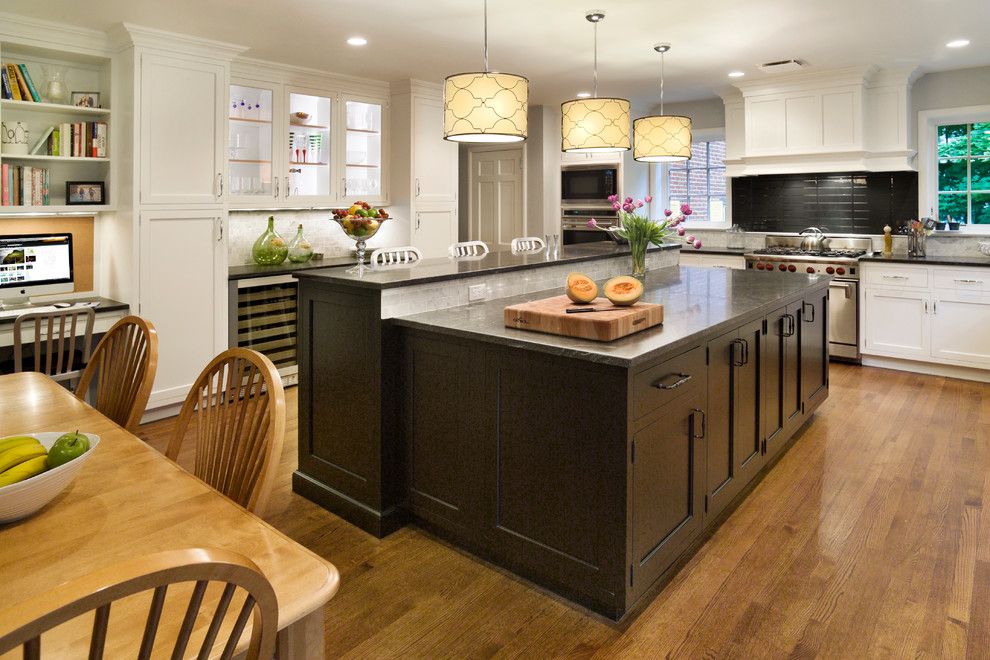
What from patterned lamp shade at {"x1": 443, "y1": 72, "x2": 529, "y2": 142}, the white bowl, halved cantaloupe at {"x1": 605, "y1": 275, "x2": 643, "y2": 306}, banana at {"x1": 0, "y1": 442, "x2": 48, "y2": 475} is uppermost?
patterned lamp shade at {"x1": 443, "y1": 72, "x2": 529, "y2": 142}

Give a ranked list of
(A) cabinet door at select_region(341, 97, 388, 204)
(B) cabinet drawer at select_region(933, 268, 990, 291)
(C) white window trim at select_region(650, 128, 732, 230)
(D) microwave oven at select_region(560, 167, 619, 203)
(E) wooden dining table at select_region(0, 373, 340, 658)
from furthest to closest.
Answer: (D) microwave oven at select_region(560, 167, 619, 203)
(C) white window trim at select_region(650, 128, 732, 230)
(A) cabinet door at select_region(341, 97, 388, 204)
(B) cabinet drawer at select_region(933, 268, 990, 291)
(E) wooden dining table at select_region(0, 373, 340, 658)

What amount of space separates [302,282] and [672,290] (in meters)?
1.94

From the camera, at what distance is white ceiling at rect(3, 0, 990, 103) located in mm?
3781

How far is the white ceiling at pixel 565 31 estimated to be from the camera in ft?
12.4

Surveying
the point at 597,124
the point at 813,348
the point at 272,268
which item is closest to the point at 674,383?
the point at 597,124

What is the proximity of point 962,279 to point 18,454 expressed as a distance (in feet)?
19.3

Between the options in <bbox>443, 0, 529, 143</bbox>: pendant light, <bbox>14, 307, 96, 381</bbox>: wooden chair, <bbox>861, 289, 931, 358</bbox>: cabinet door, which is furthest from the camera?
<bbox>861, 289, 931, 358</bbox>: cabinet door

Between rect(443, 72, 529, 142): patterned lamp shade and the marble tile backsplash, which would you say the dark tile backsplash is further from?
rect(443, 72, 529, 142): patterned lamp shade

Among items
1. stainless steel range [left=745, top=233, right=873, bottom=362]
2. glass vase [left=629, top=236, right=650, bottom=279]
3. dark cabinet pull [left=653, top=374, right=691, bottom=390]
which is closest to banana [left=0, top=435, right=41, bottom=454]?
dark cabinet pull [left=653, top=374, right=691, bottom=390]

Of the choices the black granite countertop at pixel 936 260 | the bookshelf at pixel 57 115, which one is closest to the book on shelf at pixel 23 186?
the bookshelf at pixel 57 115

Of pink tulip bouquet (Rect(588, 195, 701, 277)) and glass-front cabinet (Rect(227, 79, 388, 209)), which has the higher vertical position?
glass-front cabinet (Rect(227, 79, 388, 209))

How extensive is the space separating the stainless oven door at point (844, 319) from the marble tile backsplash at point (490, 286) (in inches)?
91.3

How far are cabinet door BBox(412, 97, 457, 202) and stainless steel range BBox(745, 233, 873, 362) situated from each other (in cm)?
282

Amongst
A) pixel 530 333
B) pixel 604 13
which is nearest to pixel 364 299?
Answer: pixel 530 333
